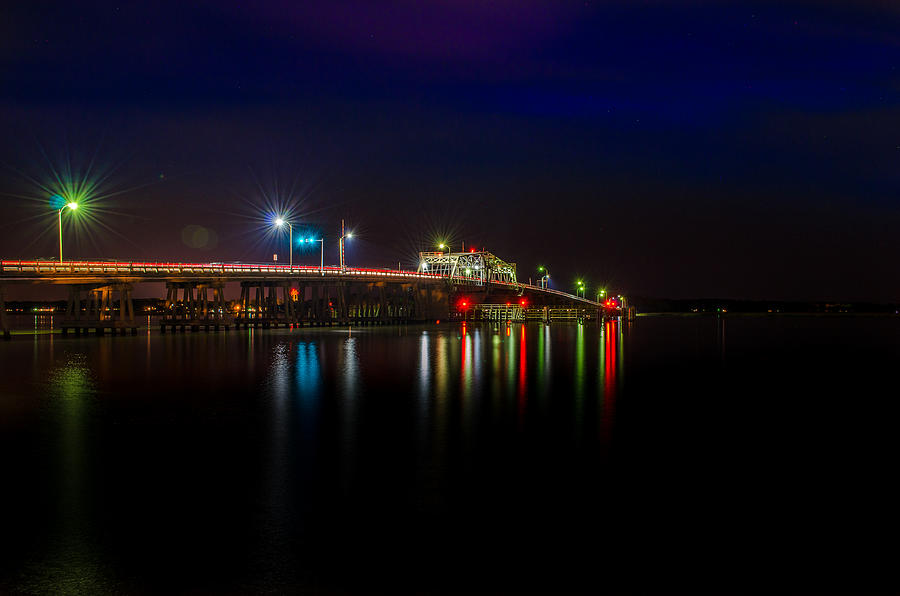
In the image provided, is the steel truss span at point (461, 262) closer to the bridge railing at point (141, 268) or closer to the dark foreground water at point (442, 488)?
the bridge railing at point (141, 268)

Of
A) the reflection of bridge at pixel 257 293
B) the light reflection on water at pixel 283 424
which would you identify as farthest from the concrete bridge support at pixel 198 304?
the light reflection on water at pixel 283 424

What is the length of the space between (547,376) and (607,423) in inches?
433

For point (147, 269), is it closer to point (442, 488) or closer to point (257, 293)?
point (257, 293)

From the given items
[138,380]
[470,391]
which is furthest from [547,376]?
[138,380]

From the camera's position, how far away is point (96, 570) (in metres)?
7.96

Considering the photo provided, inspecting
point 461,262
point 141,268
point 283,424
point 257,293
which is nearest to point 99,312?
point 141,268

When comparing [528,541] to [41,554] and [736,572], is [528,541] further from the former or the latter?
[41,554]

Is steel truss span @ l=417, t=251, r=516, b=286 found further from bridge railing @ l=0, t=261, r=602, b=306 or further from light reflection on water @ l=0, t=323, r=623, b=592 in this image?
light reflection on water @ l=0, t=323, r=623, b=592

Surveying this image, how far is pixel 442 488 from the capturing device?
36.8ft

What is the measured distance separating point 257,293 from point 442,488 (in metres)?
81.6

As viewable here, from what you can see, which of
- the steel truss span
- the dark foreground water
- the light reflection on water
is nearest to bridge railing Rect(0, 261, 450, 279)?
the light reflection on water

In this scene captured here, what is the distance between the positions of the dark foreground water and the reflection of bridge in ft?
135

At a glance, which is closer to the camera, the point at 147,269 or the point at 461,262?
the point at 147,269

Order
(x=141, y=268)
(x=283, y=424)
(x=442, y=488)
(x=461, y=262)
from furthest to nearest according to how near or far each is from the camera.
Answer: (x=461, y=262) → (x=141, y=268) → (x=283, y=424) → (x=442, y=488)
